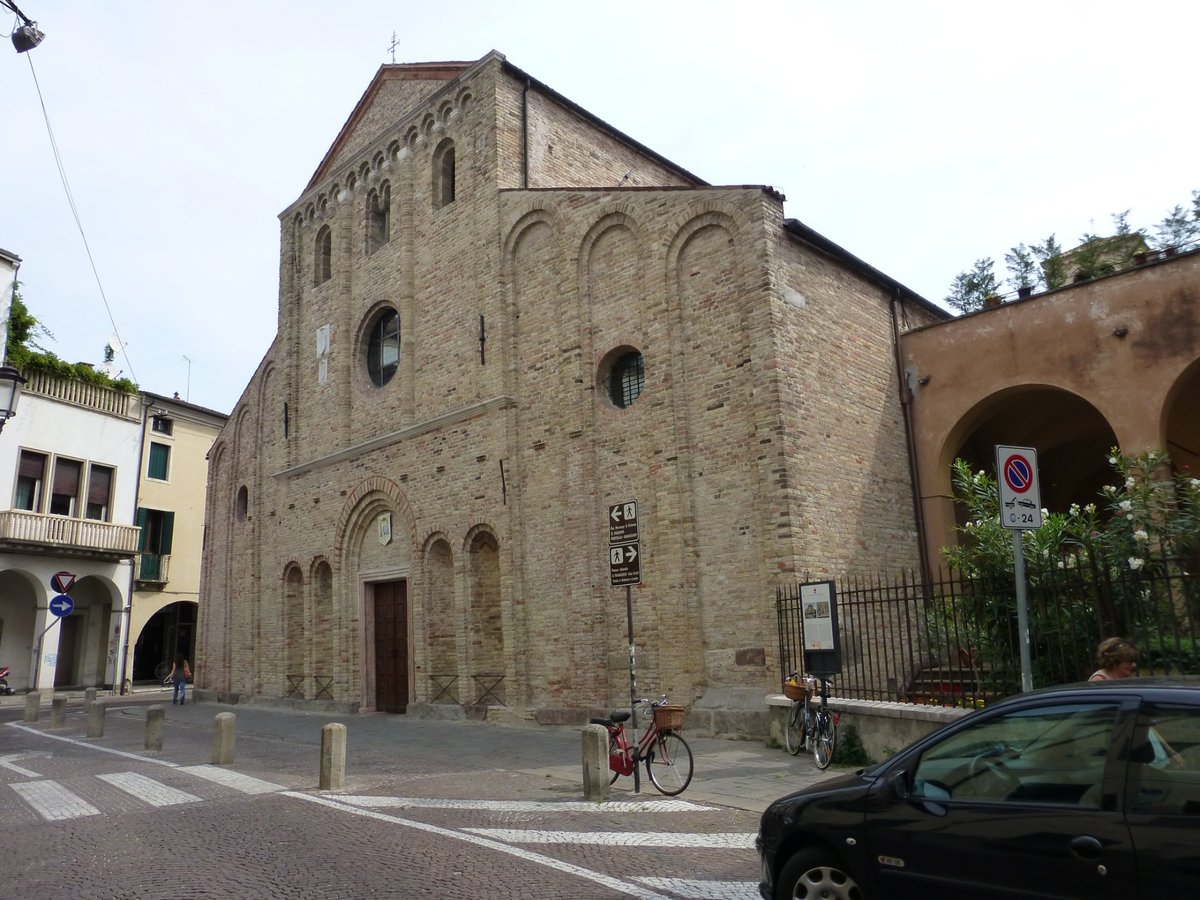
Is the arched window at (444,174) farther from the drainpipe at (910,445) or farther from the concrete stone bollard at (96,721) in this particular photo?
the concrete stone bollard at (96,721)

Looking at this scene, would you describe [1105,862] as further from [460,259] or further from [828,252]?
[460,259]

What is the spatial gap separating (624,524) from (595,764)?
7.58 ft

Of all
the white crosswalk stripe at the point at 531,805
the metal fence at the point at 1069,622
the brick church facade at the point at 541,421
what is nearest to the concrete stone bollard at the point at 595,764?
the white crosswalk stripe at the point at 531,805

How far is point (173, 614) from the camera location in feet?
104

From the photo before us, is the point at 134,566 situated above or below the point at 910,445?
below

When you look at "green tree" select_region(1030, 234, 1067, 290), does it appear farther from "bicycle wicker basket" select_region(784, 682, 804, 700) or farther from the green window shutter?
the green window shutter

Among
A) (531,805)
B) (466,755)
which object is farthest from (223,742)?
(531,805)

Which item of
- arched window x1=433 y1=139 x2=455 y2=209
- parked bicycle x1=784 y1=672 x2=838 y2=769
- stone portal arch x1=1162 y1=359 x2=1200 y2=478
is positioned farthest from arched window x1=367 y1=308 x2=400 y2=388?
stone portal arch x1=1162 y1=359 x2=1200 y2=478

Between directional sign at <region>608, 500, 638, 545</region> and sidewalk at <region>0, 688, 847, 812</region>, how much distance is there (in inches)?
93.0

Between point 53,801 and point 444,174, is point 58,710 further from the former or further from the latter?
point 444,174

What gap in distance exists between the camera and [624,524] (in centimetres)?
880

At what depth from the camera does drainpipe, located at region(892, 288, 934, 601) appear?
13961mm

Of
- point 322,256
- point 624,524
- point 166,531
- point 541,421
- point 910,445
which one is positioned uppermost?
point 322,256

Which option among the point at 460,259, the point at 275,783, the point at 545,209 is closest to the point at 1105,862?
the point at 275,783
